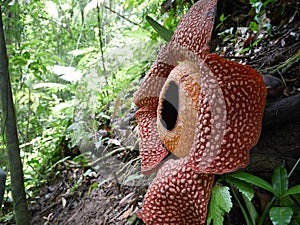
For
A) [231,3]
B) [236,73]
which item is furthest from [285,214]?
[231,3]

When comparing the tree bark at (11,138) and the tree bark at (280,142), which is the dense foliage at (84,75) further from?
the tree bark at (280,142)

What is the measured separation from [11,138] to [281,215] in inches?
57.8

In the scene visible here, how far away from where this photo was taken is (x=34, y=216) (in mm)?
2326

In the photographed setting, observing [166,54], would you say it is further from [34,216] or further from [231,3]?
[34,216]

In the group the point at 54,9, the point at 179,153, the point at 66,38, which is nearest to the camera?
the point at 179,153

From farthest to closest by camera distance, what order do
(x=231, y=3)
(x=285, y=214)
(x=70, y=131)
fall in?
(x=70, y=131), (x=231, y=3), (x=285, y=214)

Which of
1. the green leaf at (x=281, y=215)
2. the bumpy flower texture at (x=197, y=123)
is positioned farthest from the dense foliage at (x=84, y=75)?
the green leaf at (x=281, y=215)

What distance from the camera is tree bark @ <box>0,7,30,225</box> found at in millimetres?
1781

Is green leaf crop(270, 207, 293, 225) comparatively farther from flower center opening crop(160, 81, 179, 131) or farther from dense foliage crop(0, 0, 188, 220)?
dense foliage crop(0, 0, 188, 220)

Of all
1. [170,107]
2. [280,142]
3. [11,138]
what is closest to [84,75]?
[11,138]

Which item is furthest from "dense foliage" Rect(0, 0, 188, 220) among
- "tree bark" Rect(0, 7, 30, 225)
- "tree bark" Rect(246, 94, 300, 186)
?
"tree bark" Rect(246, 94, 300, 186)

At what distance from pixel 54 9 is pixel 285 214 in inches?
201

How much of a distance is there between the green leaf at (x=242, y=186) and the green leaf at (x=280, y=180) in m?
0.09

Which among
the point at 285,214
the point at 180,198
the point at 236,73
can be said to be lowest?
the point at 285,214
